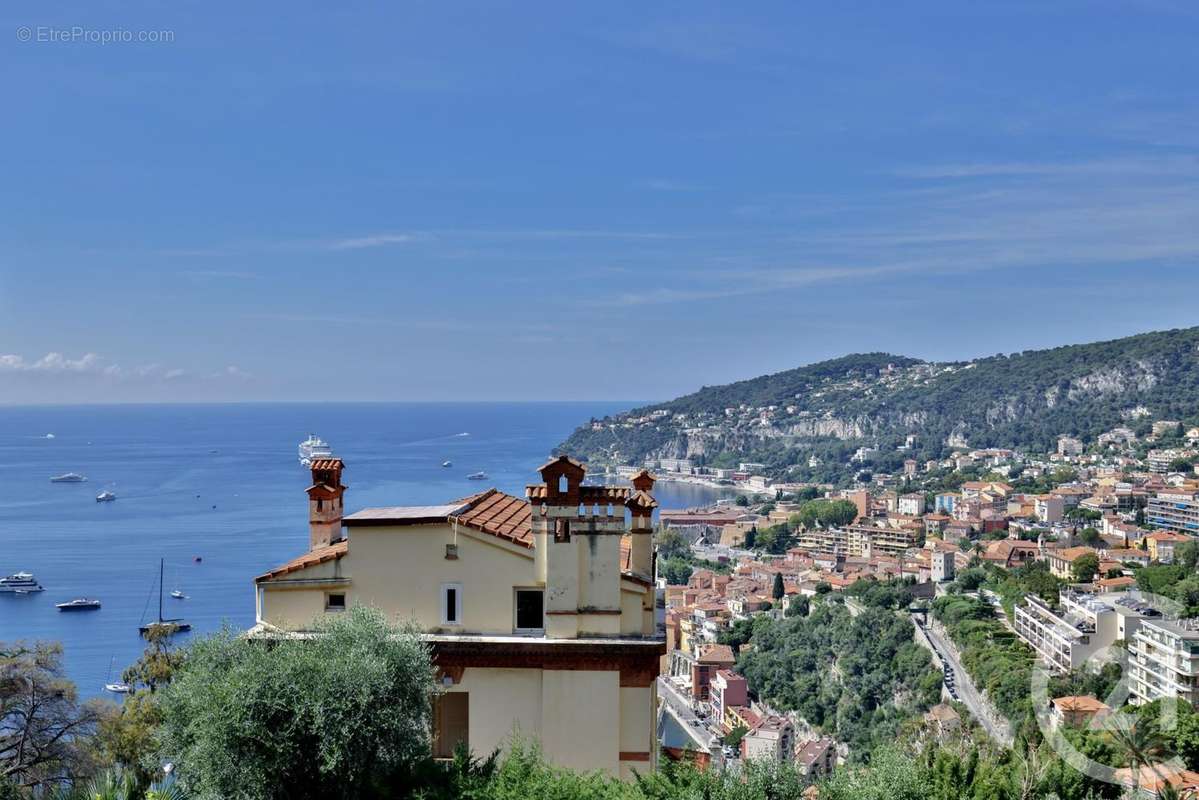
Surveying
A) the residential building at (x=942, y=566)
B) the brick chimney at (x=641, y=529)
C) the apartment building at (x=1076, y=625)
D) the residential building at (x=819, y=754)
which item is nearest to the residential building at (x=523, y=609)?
the brick chimney at (x=641, y=529)

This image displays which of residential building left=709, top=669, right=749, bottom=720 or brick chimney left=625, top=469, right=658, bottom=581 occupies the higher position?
brick chimney left=625, top=469, right=658, bottom=581

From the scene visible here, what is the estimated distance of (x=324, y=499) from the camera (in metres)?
7.99

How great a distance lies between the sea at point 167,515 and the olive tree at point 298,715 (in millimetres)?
513

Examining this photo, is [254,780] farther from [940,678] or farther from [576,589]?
[940,678]

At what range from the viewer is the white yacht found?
5122cm

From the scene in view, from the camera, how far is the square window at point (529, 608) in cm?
722

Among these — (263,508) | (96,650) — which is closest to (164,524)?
(263,508)

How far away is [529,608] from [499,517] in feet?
2.90

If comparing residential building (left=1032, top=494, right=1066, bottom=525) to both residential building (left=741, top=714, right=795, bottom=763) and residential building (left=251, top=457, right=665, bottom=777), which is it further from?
residential building (left=251, top=457, right=665, bottom=777)

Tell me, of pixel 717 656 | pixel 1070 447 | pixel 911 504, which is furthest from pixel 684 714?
pixel 1070 447

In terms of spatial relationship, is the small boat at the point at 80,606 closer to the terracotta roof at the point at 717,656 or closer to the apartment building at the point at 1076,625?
the terracotta roof at the point at 717,656

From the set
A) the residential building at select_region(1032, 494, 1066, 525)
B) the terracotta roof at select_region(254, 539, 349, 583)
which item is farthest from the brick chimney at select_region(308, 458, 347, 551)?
the residential building at select_region(1032, 494, 1066, 525)

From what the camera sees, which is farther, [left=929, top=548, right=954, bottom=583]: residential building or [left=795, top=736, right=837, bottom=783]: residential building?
[left=929, top=548, right=954, bottom=583]: residential building

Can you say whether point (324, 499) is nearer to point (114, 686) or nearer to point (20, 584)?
point (114, 686)
